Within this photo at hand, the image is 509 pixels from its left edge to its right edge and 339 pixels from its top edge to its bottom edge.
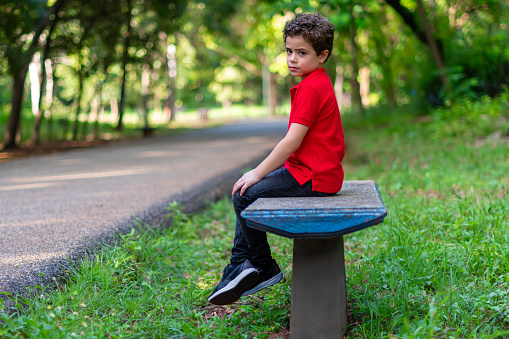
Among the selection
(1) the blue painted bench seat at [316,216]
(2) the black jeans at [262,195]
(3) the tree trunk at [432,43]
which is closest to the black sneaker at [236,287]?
(2) the black jeans at [262,195]

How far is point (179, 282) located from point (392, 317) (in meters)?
1.55

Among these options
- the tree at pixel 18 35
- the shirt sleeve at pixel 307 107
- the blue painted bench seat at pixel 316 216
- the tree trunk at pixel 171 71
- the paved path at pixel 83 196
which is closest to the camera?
the blue painted bench seat at pixel 316 216

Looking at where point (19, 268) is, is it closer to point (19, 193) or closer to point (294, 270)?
point (294, 270)

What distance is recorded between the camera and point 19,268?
3.10m

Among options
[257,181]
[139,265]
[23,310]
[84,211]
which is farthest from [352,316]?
[84,211]

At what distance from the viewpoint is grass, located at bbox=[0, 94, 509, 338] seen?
8.50 feet

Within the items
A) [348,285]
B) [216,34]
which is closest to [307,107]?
[348,285]

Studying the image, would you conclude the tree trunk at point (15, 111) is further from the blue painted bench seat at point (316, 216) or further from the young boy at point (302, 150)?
the blue painted bench seat at point (316, 216)

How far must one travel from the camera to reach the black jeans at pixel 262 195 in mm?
2863

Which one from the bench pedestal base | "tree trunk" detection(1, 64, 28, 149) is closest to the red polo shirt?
the bench pedestal base

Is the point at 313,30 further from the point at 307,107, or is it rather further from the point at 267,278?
the point at 267,278

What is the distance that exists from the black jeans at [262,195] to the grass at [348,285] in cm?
34

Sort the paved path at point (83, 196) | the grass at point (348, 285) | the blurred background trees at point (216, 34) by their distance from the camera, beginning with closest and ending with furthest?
the grass at point (348, 285)
the paved path at point (83, 196)
the blurred background trees at point (216, 34)

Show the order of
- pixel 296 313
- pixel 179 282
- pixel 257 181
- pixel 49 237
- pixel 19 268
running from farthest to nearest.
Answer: pixel 49 237, pixel 179 282, pixel 19 268, pixel 257 181, pixel 296 313
